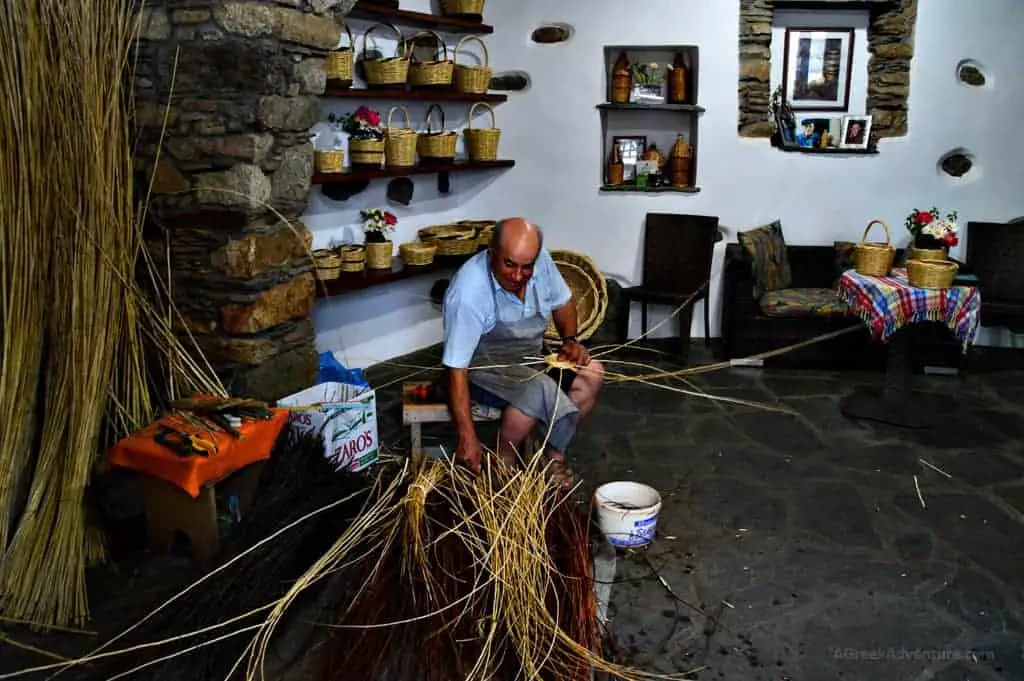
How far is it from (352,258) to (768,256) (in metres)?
2.44

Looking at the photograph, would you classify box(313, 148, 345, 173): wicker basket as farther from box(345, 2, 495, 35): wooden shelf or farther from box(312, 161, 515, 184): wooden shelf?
box(345, 2, 495, 35): wooden shelf

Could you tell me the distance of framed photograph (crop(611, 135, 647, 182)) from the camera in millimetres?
5539

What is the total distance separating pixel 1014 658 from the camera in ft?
7.77

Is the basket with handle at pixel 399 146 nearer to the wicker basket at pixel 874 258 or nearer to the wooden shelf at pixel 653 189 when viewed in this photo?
the wooden shelf at pixel 653 189

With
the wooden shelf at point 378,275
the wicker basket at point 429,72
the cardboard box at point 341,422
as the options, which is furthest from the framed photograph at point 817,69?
the cardboard box at point 341,422

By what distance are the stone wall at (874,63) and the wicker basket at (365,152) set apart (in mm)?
2336

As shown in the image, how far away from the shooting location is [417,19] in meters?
4.62

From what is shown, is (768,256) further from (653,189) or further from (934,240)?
(934,240)

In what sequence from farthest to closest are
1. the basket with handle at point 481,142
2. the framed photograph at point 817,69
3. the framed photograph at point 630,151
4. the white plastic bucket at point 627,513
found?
the framed photograph at point 630,151, the framed photograph at point 817,69, the basket with handle at point 481,142, the white plastic bucket at point 627,513

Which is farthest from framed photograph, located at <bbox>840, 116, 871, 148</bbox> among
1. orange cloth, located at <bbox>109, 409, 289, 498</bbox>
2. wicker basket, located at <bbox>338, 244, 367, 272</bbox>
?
orange cloth, located at <bbox>109, 409, 289, 498</bbox>

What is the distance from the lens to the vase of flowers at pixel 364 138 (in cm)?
433

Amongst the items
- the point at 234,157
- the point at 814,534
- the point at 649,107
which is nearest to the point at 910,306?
the point at 814,534

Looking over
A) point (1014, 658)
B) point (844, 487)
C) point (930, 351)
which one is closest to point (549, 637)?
point (1014, 658)

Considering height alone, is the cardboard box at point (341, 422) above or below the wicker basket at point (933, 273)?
below
